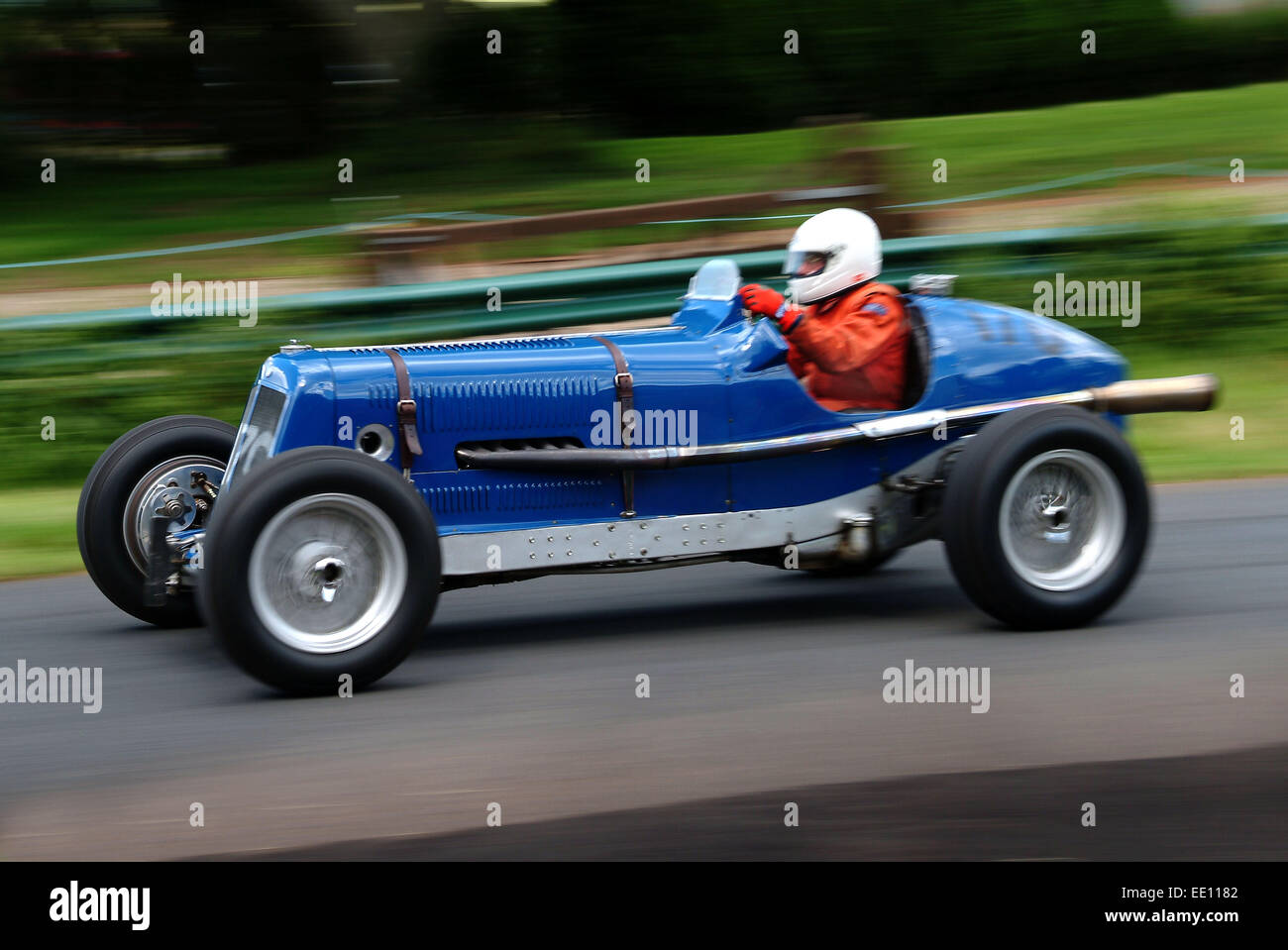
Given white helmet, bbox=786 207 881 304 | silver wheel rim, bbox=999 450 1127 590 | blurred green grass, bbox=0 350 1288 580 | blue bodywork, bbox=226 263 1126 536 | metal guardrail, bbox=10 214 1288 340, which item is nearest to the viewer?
blue bodywork, bbox=226 263 1126 536

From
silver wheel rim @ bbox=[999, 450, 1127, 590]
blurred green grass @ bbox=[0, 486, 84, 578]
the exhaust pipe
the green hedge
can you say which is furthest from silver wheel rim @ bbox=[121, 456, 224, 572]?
the green hedge

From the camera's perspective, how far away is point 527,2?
16453 mm

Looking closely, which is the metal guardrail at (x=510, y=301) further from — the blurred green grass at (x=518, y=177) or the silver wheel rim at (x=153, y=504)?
the silver wheel rim at (x=153, y=504)

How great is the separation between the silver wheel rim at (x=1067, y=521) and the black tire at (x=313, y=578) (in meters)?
2.12

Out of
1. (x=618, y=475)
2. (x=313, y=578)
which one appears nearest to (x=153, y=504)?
(x=313, y=578)

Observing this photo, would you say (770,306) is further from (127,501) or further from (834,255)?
(127,501)

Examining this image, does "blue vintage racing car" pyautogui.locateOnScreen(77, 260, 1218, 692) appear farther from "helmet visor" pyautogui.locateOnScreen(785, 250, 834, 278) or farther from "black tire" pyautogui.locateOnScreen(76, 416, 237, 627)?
"helmet visor" pyautogui.locateOnScreen(785, 250, 834, 278)

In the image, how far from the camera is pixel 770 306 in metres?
6.21

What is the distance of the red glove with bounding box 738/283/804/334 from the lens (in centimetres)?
620

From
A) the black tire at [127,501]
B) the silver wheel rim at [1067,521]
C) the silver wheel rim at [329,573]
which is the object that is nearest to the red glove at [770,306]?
the silver wheel rim at [1067,521]

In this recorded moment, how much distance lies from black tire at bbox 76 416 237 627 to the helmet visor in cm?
231

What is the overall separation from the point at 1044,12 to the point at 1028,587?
1382 centimetres

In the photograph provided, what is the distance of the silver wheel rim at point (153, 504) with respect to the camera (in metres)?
6.13
